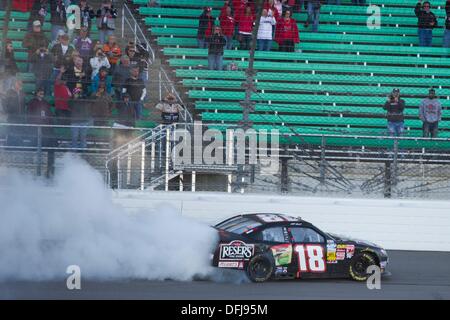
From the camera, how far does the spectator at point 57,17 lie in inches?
717

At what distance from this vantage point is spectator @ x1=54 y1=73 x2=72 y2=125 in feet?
52.2

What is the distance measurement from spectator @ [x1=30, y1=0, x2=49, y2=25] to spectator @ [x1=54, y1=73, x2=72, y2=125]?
2.39 meters

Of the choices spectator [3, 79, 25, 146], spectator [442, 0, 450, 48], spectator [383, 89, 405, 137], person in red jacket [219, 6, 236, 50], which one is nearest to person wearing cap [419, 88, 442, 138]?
spectator [383, 89, 405, 137]

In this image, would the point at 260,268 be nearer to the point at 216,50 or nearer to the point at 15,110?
the point at 15,110

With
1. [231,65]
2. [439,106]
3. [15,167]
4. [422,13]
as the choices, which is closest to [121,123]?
[15,167]

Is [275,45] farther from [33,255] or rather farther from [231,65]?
[33,255]

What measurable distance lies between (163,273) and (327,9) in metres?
10.5

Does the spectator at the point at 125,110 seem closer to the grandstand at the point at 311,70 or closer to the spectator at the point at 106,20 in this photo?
the grandstand at the point at 311,70

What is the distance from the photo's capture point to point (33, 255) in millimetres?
11094

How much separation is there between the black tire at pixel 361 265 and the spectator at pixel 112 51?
716cm

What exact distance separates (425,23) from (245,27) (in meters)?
3.97

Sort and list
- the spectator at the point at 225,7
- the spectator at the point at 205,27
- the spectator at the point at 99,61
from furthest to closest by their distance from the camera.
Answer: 1. the spectator at the point at 225,7
2. the spectator at the point at 205,27
3. the spectator at the point at 99,61

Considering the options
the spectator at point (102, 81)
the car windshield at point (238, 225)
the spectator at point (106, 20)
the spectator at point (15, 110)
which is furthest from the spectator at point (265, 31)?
the car windshield at point (238, 225)

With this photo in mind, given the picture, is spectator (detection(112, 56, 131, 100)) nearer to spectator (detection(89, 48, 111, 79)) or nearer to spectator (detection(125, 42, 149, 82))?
spectator (detection(125, 42, 149, 82))
